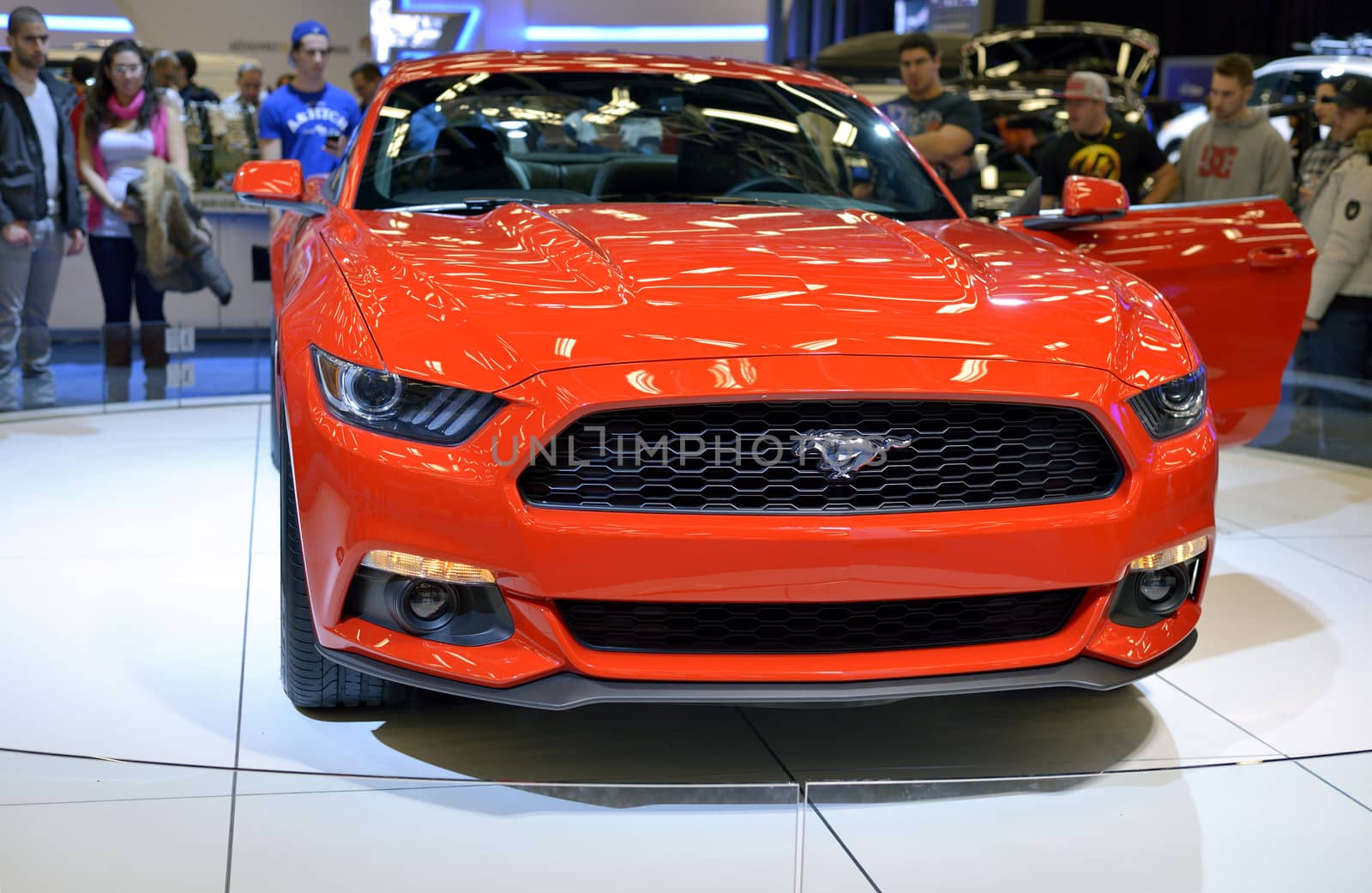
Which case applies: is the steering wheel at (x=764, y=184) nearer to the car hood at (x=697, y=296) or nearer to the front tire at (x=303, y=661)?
the car hood at (x=697, y=296)

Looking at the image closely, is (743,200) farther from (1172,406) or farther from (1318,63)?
(1318,63)

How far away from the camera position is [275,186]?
3330 millimetres

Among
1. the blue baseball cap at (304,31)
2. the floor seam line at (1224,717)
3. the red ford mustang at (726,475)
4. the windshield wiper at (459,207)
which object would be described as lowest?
the floor seam line at (1224,717)

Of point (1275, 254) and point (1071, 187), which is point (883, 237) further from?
point (1275, 254)

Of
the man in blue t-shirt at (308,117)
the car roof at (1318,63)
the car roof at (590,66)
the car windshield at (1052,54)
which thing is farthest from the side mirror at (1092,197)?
the car windshield at (1052,54)

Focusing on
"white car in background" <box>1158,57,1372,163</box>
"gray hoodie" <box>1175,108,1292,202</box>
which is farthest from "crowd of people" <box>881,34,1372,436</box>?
"white car in background" <box>1158,57,1372,163</box>

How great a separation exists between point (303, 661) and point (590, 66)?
75.7 inches

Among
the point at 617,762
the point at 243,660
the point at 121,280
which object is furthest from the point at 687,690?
the point at 121,280

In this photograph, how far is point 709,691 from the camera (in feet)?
6.85

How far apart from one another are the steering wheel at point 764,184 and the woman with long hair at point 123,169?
3.40 m

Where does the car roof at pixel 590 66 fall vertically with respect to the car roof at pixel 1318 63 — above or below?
below

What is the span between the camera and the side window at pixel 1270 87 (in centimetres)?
1082

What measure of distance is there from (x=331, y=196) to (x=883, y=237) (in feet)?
4.83

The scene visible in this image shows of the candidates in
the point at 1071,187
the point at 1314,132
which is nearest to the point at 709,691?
the point at 1071,187
